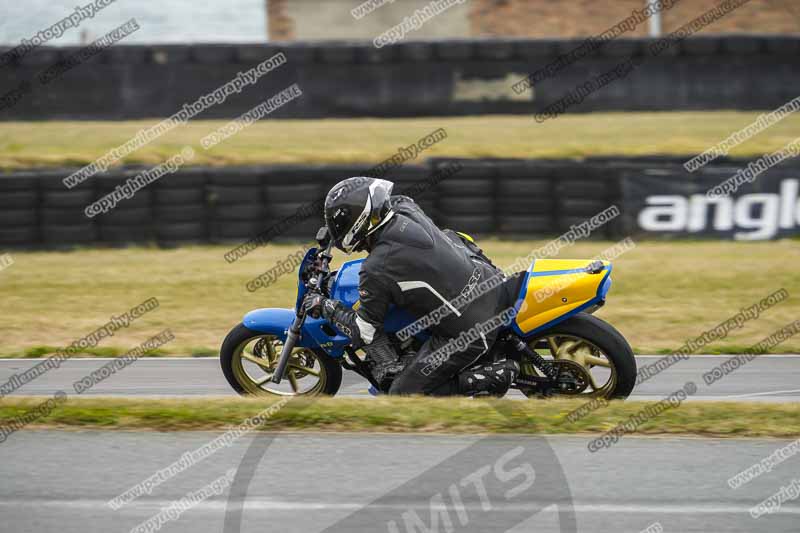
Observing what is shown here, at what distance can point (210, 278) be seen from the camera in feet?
41.3

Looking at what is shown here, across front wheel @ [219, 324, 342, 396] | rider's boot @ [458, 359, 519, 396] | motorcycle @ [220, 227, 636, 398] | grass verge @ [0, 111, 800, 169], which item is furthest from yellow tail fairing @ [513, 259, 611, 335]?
grass verge @ [0, 111, 800, 169]

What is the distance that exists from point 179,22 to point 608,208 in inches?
608

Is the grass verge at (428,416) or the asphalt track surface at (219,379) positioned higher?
the grass verge at (428,416)

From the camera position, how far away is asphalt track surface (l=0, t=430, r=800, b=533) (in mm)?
4578

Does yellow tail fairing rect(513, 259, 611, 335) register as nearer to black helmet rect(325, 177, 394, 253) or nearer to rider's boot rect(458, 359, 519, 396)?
rider's boot rect(458, 359, 519, 396)

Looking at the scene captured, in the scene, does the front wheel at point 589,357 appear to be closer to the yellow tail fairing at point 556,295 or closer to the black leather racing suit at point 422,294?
the yellow tail fairing at point 556,295

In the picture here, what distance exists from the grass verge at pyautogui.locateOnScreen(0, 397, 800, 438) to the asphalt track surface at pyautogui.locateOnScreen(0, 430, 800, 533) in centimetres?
16

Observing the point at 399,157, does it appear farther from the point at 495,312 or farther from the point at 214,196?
the point at 495,312

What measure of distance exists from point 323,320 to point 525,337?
4.19 ft

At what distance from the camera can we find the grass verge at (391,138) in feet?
52.3

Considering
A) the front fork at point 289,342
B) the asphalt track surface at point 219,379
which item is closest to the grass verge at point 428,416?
the front fork at point 289,342

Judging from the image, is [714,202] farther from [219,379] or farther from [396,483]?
[396,483]

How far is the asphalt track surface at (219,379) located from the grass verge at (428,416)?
4.48 feet

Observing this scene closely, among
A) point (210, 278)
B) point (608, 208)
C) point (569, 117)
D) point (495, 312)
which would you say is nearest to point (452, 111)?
point (569, 117)
